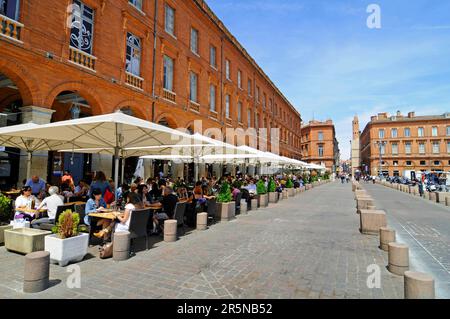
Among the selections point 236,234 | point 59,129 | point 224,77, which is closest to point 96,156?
point 59,129

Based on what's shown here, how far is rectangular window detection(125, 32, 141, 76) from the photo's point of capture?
14172 millimetres

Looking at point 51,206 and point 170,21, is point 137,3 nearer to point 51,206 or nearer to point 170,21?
point 170,21

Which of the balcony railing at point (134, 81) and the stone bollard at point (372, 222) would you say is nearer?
the stone bollard at point (372, 222)

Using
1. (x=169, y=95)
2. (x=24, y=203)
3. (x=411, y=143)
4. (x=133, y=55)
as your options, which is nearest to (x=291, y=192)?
(x=169, y=95)

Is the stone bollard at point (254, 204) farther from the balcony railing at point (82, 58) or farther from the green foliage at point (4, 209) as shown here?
the balcony railing at point (82, 58)

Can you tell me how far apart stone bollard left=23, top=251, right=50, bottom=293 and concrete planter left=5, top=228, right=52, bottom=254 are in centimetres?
174

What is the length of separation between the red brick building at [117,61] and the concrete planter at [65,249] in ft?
21.2

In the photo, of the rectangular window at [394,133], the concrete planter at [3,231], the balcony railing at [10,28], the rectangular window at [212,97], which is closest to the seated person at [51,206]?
the concrete planter at [3,231]

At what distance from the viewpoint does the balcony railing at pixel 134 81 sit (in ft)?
45.3

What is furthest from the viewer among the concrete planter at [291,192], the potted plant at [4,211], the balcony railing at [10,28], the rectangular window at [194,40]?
the rectangular window at [194,40]

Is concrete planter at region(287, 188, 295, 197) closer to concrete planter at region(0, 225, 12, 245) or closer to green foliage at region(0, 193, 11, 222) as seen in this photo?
green foliage at region(0, 193, 11, 222)

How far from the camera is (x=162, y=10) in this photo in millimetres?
16125

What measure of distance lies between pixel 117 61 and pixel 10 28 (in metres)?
4.55

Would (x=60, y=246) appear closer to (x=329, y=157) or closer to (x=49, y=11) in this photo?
(x=49, y=11)
